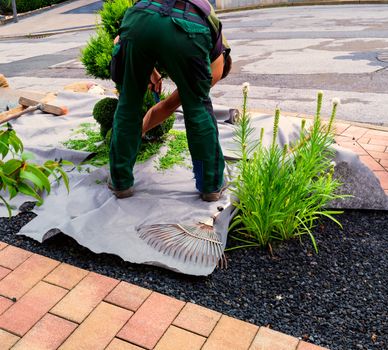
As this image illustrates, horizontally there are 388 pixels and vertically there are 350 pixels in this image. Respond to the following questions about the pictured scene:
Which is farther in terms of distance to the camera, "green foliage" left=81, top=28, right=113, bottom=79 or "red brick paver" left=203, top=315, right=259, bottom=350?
"green foliage" left=81, top=28, right=113, bottom=79

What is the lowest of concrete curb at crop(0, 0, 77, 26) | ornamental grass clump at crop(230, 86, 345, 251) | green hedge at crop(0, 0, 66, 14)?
concrete curb at crop(0, 0, 77, 26)

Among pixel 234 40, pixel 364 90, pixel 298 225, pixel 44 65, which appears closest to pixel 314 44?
pixel 234 40

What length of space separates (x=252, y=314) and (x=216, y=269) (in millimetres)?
364

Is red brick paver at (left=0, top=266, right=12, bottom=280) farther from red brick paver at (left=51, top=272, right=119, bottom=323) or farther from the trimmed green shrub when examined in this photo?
the trimmed green shrub

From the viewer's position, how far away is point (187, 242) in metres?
2.57

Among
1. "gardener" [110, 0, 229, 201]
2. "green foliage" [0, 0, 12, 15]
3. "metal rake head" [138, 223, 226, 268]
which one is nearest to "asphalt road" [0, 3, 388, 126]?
"gardener" [110, 0, 229, 201]

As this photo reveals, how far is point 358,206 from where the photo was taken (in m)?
2.98

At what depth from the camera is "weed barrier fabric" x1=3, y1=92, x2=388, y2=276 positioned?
258 centimetres

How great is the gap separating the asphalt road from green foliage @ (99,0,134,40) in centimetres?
228

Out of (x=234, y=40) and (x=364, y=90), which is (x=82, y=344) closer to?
(x=364, y=90)

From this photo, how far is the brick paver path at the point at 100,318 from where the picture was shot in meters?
2.01

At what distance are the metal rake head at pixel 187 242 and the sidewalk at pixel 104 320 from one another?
280 millimetres

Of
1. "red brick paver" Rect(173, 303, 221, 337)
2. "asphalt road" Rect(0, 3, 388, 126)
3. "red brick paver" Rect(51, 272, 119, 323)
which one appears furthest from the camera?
"asphalt road" Rect(0, 3, 388, 126)

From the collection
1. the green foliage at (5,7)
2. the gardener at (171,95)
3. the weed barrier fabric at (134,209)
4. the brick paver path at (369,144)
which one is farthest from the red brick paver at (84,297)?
the green foliage at (5,7)
